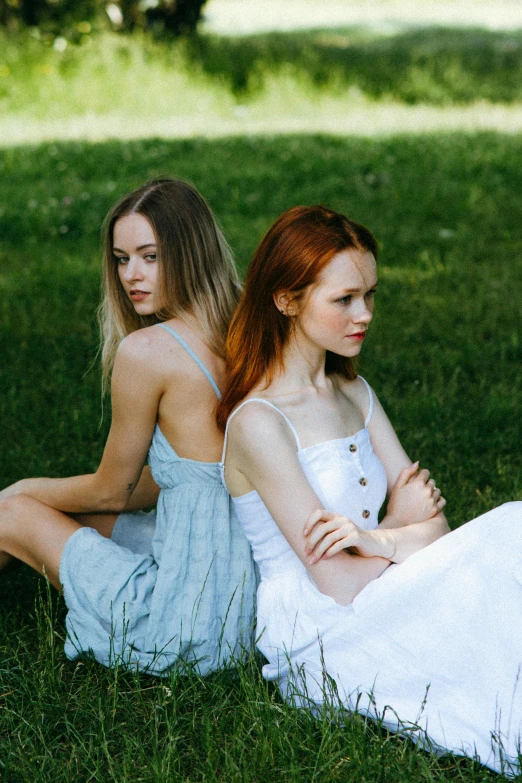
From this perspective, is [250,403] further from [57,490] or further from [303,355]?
[57,490]

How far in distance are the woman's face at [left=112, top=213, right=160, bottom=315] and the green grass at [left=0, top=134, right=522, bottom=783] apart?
897 mm

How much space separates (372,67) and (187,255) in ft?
33.2

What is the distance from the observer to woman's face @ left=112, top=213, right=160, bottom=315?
9.16 ft

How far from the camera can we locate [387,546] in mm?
2453

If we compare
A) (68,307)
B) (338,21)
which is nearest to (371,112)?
(68,307)

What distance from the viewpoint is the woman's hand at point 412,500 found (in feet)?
8.53

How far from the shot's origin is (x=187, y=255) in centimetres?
280

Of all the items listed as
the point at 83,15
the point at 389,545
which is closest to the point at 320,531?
the point at 389,545

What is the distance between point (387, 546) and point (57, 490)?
108 centimetres

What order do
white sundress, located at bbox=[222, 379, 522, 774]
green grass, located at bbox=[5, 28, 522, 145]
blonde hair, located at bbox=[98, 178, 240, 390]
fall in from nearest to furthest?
white sundress, located at bbox=[222, 379, 522, 774] < blonde hair, located at bbox=[98, 178, 240, 390] < green grass, located at bbox=[5, 28, 522, 145]

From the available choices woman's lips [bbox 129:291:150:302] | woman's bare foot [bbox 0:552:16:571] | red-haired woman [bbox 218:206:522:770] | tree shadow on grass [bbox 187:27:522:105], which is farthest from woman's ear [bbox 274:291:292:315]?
tree shadow on grass [bbox 187:27:522:105]

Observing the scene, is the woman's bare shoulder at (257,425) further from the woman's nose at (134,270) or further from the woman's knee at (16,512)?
the woman's knee at (16,512)

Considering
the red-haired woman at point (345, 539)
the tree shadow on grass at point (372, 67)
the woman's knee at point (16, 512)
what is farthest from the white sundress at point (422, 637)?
the tree shadow on grass at point (372, 67)

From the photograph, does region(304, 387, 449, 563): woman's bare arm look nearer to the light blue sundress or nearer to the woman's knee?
the light blue sundress
